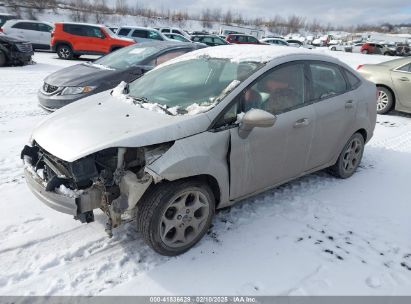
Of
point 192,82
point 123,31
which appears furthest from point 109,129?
point 123,31

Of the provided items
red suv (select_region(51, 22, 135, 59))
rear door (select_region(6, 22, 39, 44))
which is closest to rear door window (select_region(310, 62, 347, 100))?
red suv (select_region(51, 22, 135, 59))

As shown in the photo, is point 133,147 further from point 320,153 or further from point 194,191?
point 320,153

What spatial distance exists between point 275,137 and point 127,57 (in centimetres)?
463

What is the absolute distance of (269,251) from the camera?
3.05 m

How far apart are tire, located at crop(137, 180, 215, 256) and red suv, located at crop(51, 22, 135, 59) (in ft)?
47.2

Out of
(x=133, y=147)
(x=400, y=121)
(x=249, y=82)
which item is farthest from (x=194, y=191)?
(x=400, y=121)

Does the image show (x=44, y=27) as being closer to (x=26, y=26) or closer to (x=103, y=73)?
(x=26, y=26)

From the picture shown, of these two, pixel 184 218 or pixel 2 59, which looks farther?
pixel 2 59

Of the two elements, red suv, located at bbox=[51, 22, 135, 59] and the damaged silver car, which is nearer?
the damaged silver car

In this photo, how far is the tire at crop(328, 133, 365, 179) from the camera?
443 cm

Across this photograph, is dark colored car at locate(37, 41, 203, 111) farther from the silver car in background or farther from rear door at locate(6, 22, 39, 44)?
rear door at locate(6, 22, 39, 44)

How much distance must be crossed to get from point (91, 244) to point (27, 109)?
16.7 ft

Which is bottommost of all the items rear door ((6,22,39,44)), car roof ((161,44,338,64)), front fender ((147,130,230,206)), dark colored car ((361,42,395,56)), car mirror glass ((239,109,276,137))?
dark colored car ((361,42,395,56))

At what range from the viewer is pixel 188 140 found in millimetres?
2762
